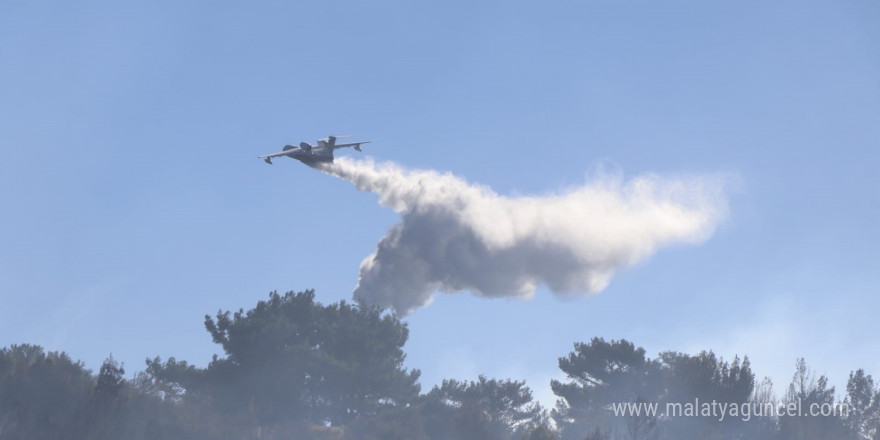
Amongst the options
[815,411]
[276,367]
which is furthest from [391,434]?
[815,411]

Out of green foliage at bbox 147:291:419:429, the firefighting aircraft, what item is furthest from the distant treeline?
the firefighting aircraft

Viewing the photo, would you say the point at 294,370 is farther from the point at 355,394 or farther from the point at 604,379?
the point at 604,379

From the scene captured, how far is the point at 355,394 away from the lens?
79.9 metres

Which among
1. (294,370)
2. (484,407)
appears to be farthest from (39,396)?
(484,407)

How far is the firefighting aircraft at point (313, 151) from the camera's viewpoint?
77188 mm

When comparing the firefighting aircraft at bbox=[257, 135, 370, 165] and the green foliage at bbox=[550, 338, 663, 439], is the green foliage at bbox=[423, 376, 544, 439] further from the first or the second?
the firefighting aircraft at bbox=[257, 135, 370, 165]

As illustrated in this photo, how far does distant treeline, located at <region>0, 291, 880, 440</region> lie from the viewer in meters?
65.5

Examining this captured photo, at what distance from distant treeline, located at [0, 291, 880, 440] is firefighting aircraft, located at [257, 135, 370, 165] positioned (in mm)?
13249

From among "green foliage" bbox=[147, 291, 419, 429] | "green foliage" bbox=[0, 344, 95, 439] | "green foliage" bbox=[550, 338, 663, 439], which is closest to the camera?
"green foliage" bbox=[0, 344, 95, 439]

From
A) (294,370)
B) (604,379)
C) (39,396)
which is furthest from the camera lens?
(604,379)

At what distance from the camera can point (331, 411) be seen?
78.2 metres

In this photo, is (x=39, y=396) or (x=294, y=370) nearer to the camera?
(x=39, y=396)

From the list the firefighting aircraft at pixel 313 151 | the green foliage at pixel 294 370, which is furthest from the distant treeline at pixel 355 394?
the firefighting aircraft at pixel 313 151

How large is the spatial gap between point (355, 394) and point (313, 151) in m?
20.6
